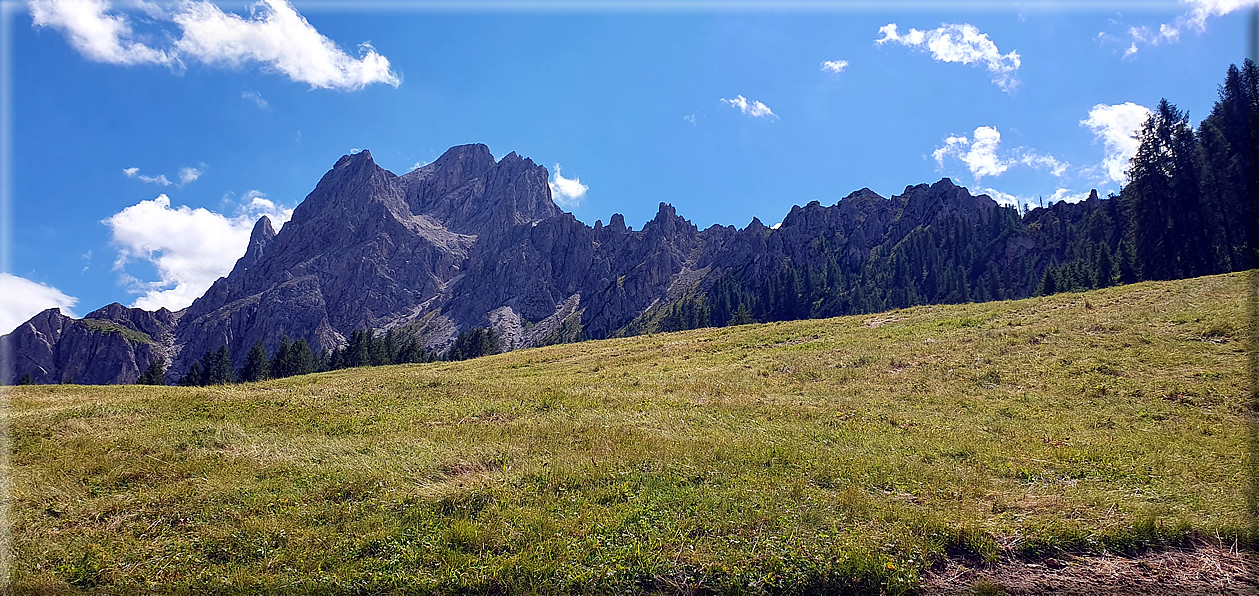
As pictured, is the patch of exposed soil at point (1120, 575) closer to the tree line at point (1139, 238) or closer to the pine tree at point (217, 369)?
the tree line at point (1139, 238)

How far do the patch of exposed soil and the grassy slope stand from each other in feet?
1.04

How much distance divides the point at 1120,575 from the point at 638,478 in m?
7.74

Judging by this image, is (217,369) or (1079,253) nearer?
(217,369)

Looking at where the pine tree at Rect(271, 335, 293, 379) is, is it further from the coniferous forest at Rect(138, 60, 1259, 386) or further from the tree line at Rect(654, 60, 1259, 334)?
the tree line at Rect(654, 60, 1259, 334)

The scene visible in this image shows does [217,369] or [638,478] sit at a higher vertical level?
[217,369]

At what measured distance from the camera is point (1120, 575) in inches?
315

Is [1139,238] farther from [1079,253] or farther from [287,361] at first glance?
[287,361]

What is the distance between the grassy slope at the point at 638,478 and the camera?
801cm

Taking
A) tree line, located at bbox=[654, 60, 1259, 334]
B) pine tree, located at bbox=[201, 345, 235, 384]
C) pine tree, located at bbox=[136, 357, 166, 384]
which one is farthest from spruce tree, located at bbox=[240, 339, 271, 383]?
tree line, located at bbox=[654, 60, 1259, 334]

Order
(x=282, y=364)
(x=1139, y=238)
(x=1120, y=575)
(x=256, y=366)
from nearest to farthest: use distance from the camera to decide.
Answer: (x=1120, y=575), (x=1139, y=238), (x=282, y=364), (x=256, y=366)

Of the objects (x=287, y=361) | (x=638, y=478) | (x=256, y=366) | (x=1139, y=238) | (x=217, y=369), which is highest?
(x=1139, y=238)

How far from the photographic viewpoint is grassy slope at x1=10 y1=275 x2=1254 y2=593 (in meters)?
8.01

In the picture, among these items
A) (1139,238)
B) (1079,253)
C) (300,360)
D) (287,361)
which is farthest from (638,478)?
(1079,253)

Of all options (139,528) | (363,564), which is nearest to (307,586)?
(363,564)
